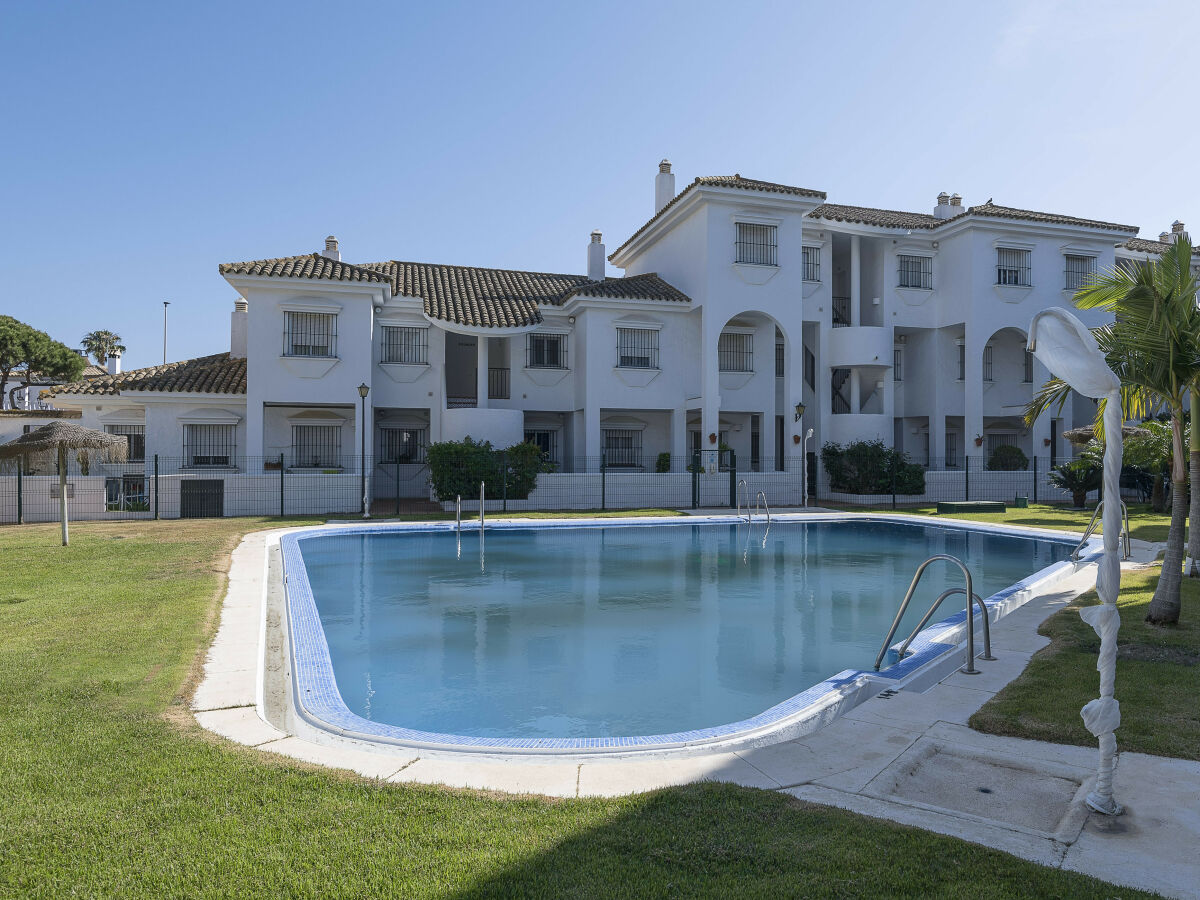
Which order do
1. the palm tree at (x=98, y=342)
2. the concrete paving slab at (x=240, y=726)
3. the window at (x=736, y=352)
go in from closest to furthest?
the concrete paving slab at (x=240, y=726) → the window at (x=736, y=352) → the palm tree at (x=98, y=342)

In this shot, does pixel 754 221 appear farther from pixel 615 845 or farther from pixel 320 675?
pixel 615 845

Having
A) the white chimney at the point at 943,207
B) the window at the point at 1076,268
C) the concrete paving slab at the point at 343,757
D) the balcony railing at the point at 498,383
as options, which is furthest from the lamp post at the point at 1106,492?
the white chimney at the point at 943,207

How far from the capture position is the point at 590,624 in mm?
10367

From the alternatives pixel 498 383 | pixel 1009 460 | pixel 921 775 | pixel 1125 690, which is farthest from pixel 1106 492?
pixel 1009 460

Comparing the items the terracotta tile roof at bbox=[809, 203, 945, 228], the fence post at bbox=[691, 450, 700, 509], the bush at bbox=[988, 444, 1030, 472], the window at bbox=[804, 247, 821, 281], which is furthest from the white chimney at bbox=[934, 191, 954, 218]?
the fence post at bbox=[691, 450, 700, 509]

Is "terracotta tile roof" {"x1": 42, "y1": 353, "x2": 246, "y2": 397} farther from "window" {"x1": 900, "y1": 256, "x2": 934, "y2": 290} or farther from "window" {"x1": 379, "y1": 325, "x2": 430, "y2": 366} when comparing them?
"window" {"x1": 900, "y1": 256, "x2": 934, "y2": 290}

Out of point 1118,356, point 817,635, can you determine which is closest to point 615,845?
point 817,635

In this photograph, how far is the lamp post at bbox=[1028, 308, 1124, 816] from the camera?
3889 millimetres

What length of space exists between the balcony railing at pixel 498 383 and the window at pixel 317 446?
18.4ft

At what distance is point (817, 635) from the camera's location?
9820 millimetres

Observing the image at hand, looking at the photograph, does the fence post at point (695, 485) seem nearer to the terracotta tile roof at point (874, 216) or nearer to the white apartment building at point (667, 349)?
the white apartment building at point (667, 349)

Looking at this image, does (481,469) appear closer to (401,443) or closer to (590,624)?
(401,443)

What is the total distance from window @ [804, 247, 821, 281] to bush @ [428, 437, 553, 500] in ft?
43.3

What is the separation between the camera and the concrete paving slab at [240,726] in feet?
16.3
